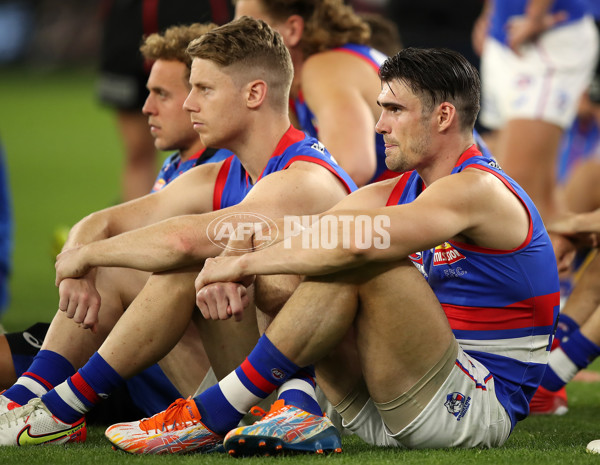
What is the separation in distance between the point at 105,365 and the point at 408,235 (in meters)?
1.16

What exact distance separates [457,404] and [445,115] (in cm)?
93

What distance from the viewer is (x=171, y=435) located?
333 centimetres

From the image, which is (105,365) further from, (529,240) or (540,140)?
(540,140)

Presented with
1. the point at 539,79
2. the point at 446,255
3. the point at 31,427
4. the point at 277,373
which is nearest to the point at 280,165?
the point at 446,255

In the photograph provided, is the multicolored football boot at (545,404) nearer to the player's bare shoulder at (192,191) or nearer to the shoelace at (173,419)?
the player's bare shoulder at (192,191)

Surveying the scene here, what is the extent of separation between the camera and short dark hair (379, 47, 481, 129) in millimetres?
3424

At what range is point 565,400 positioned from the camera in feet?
14.7

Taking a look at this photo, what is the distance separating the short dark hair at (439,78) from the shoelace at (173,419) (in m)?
1.24

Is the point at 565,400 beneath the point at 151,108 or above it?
beneath

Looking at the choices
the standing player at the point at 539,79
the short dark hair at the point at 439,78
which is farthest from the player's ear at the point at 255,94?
the standing player at the point at 539,79

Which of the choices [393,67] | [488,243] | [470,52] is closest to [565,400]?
[488,243]

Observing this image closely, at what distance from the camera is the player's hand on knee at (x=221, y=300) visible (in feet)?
10.9

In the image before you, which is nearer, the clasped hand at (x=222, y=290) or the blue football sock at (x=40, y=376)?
the clasped hand at (x=222, y=290)

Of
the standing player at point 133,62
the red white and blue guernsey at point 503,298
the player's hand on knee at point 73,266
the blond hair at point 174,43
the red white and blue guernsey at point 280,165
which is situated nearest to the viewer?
the red white and blue guernsey at point 503,298
